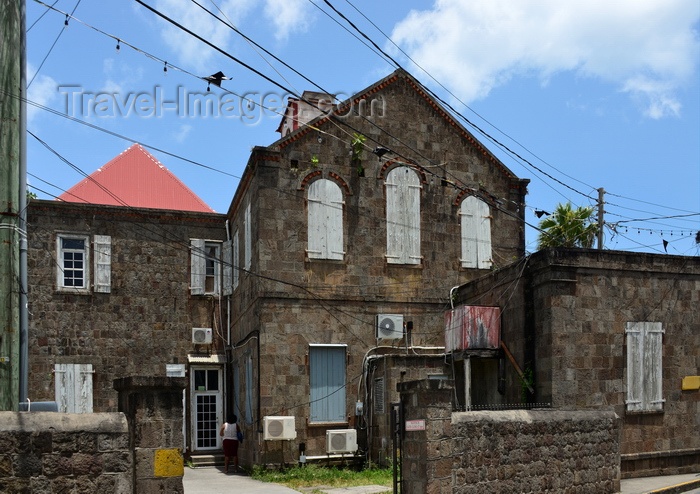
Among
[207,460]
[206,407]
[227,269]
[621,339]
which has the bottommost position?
[207,460]

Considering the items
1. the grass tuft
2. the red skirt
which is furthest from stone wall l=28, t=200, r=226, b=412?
the grass tuft

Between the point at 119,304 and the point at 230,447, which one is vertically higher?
the point at 119,304

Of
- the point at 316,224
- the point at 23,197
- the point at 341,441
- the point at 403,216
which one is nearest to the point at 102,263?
the point at 316,224

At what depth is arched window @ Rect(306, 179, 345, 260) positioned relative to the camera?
64.2 ft

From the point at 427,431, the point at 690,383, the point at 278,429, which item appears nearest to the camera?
the point at 427,431

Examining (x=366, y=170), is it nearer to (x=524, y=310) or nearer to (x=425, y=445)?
(x=524, y=310)

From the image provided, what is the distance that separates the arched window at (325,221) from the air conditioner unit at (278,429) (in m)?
3.92

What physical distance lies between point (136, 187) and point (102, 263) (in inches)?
212

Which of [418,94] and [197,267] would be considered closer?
[418,94]

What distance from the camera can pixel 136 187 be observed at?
89.0 feet

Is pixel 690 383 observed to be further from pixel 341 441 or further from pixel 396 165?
pixel 396 165

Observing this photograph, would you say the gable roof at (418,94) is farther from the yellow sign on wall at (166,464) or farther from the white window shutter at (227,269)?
the yellow sign on wall at (166,464)

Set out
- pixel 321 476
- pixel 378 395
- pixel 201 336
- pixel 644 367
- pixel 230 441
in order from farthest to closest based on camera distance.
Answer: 1. pixel 201 336
2. pixel 230 441
3. pixel 378 395
4. pixel 321 476
5. pixel 644 367

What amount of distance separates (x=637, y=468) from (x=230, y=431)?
9497mm
